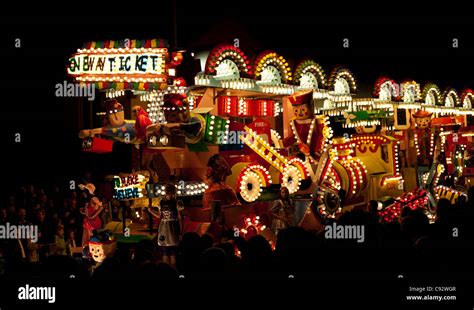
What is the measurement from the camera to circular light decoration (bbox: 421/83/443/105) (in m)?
17.5

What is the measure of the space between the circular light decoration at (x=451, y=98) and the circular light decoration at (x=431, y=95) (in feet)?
1.48

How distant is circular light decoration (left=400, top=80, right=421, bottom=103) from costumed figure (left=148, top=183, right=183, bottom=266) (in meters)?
8.53

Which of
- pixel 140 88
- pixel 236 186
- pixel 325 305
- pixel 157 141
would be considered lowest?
pixel 325 305

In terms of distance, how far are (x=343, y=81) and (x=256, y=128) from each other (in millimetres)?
3099

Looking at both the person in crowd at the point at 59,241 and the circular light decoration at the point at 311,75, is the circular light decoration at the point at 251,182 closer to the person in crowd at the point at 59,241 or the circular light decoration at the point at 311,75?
the circular light decoration at the point at 311,75

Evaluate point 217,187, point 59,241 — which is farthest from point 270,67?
point 59,241

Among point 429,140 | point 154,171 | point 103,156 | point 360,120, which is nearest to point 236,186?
point 154,171

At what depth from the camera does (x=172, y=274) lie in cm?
505

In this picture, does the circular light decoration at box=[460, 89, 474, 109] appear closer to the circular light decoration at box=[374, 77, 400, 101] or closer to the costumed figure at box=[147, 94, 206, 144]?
the circular light decoration at box=[374, 77, 400, 101]

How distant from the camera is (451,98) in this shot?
19141mm

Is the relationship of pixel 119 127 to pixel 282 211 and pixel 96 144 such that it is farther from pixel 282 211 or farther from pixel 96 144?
pixel 282 211

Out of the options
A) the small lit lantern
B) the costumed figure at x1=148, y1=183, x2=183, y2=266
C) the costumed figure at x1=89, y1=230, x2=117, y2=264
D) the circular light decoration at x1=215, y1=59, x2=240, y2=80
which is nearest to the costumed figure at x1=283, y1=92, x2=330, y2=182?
the circular light decoration at x1=215, y1=59, x2=240, y2=80

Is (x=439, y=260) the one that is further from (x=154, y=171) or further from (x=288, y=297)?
(x=154, y=171)

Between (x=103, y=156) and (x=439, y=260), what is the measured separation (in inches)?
433
